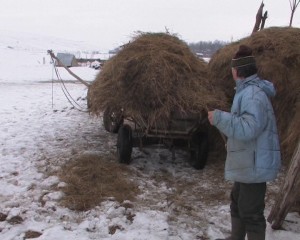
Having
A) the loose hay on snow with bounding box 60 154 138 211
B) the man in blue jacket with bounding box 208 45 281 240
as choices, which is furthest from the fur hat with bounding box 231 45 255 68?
the loose hay on snow with bounding box 60 154 138 211

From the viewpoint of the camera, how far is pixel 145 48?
6.25 meters

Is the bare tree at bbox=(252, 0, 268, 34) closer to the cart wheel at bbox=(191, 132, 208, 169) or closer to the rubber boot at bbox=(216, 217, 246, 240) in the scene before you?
the cart wheel at bbox=(191, 132, 208, 169)

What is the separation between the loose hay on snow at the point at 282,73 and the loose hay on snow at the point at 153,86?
1.65 ft

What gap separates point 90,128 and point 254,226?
235 inches

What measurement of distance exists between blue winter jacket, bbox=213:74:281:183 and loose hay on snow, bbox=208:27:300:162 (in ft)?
6.97

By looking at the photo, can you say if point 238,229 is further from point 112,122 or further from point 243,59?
point 112,122

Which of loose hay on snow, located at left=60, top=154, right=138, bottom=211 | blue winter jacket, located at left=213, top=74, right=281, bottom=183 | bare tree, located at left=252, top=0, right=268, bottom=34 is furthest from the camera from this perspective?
bare tree, located at left=252, top=0, right=268, bottom=34

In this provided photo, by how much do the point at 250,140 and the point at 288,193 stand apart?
3.63 feet

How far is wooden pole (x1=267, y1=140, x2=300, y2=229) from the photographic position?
12.6 feet

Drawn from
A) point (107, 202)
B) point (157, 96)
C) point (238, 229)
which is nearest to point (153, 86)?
point (157, 96)

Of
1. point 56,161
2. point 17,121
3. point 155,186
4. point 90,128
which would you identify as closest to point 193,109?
point 155,186

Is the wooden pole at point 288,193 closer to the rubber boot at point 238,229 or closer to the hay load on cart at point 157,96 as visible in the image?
the rubber boot at point 238,229

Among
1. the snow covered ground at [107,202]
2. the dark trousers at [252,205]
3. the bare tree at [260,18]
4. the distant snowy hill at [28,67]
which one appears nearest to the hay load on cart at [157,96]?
the snow covered ground at [107,202]

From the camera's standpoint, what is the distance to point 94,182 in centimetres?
540
